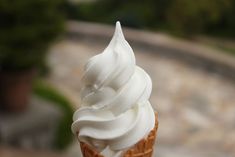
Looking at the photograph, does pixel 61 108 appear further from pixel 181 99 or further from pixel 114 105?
pixel 114 105

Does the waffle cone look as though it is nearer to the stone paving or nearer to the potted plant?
the potted plant

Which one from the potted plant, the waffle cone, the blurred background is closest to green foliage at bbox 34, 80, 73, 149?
the blurred background

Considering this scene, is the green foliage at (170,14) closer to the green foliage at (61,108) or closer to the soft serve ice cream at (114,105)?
the green foliage at (61,108)

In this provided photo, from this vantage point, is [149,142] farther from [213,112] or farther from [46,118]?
[213,112]

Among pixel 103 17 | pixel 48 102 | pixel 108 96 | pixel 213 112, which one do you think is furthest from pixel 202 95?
pixel 108 96

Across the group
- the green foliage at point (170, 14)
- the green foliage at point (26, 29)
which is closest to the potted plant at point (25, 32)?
the green foliage at point (26, 29)

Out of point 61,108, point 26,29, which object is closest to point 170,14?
point 61,108
